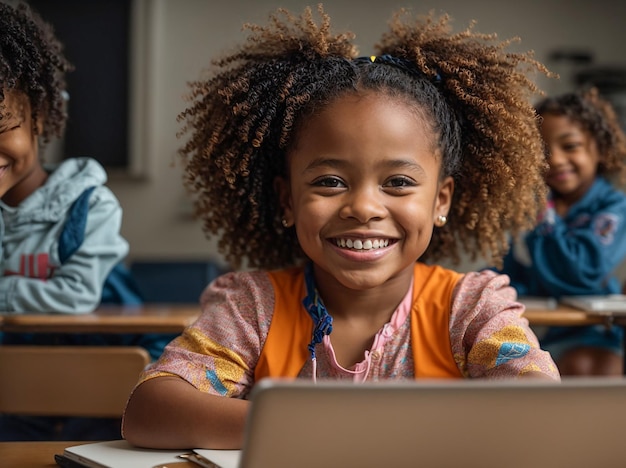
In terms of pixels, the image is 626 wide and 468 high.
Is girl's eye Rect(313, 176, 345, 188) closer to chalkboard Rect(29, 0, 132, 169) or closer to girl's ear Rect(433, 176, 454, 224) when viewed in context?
girl's ear Rect(433, 176, 454, 224)

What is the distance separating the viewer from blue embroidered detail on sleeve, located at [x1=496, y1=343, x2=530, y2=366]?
1.14 metres

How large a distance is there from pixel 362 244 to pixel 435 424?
0.56 metres

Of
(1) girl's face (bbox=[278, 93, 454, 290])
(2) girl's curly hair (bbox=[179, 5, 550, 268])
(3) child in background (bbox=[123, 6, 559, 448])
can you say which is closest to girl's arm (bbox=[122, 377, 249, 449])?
(3) child in background (bbox=[123, 6, 559, 448])

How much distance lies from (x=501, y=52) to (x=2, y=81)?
0.90m

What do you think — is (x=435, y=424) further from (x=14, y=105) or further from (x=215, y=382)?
(x=14, y=105)

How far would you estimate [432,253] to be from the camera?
5.04 ft

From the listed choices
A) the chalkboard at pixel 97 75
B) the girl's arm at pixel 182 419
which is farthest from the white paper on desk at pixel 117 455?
the chalkboard at pixel 97 75

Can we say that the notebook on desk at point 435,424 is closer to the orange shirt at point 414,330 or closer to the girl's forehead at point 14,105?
the orange shirt at point 414,330

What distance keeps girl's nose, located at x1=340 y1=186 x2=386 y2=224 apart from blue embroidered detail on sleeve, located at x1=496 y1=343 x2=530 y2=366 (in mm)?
262

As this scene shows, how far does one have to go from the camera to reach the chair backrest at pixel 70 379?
181 cm

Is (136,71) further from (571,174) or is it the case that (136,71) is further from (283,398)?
(283,398)

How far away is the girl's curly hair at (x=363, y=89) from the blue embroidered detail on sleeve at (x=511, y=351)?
0.34 m

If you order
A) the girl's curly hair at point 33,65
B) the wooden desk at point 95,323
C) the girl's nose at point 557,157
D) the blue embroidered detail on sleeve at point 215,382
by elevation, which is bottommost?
the blue embroidered detail on sleeve at point 215,382

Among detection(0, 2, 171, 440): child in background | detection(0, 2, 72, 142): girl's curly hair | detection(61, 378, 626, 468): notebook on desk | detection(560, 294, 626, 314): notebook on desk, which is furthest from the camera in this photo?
detection(560, 294, 626, 314): notebook on desk
